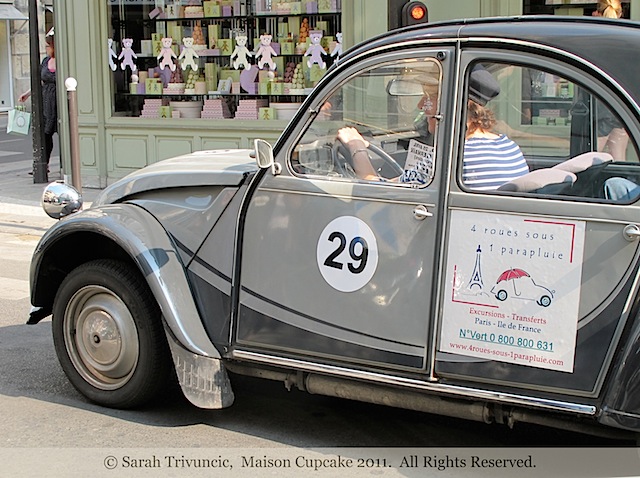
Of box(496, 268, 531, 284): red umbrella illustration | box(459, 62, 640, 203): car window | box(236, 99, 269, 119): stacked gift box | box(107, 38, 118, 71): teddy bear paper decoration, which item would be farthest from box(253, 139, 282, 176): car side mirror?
box(107, 38, 118, 71): teddy bear paper decoration

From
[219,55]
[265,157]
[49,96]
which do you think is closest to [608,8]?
[265,157]

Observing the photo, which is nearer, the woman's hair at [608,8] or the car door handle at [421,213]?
the car door handle at [421,213]

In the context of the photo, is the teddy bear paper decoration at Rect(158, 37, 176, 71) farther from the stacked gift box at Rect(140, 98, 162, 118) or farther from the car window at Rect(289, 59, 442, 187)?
the car window at Rect(289, 59, 442, 187)

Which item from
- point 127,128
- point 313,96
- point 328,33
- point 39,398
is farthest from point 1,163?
point 313,96

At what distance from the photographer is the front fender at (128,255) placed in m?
4.68

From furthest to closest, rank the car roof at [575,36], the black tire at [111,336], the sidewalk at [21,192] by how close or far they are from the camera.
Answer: the sidewalk at [21,192] < the black tire at [111,336] < the car roof at [575,36]

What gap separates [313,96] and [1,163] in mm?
13741

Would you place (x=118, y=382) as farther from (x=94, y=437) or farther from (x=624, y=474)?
(x=624, y=474)

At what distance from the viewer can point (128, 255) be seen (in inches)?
200

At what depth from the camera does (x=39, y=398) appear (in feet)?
Answer: 17.6

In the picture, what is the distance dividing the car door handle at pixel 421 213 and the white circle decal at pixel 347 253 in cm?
22

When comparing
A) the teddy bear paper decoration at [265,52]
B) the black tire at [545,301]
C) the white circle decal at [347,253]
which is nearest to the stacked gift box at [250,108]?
the teddy bear paper decoration at [265,52]

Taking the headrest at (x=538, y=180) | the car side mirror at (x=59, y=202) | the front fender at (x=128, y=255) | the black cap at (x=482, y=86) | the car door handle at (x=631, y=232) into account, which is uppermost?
the black cap at (x=482, y=86)

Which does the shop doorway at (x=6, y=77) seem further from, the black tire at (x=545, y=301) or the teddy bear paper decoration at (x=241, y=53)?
the black tire at (x=545, y=301)
